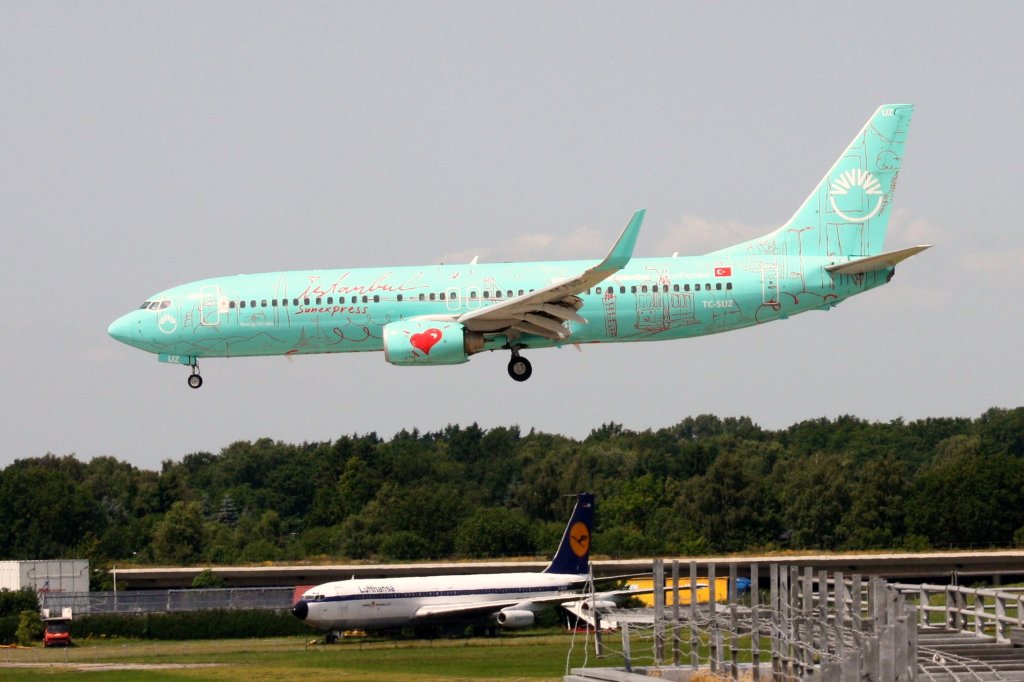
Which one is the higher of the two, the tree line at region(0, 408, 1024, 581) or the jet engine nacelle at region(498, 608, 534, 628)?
the tree line at region(0, 408, 1024, 581)

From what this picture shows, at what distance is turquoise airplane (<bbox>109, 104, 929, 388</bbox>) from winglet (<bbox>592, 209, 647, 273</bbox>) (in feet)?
7.41

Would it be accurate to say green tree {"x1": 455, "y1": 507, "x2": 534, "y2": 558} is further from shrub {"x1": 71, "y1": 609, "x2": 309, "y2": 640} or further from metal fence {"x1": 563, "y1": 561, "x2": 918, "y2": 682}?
metal fence {"x1": 563, "y1": 561, "x2": 918, "y2": 682}

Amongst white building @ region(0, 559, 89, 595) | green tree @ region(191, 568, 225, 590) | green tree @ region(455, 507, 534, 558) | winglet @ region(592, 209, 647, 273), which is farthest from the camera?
green tree @ region(455, 507, 534, 558)

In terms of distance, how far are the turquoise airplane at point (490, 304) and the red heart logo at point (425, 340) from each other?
29 mm

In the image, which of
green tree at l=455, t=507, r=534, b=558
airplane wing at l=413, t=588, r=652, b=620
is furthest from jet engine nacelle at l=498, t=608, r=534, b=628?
green tree at l=455, t=507, r=534, b=558

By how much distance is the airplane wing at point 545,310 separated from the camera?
45094 millimetres

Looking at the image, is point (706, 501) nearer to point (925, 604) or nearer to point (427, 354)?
point (427, 354)

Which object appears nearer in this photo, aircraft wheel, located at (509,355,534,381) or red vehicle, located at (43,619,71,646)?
aircraft wheel, located at (509,355,534,381)

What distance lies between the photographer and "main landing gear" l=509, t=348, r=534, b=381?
48969mm

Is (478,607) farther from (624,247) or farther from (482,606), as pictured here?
(624,247)

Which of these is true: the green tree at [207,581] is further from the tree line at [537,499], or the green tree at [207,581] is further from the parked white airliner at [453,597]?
the parked white airliner at [453,597]

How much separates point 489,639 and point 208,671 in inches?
593

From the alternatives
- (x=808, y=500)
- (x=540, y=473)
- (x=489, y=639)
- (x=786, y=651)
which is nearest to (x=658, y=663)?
(x=786, y=651)

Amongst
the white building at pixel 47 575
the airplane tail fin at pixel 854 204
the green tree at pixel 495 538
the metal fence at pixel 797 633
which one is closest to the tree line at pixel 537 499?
the green tree at pixel 495 538
